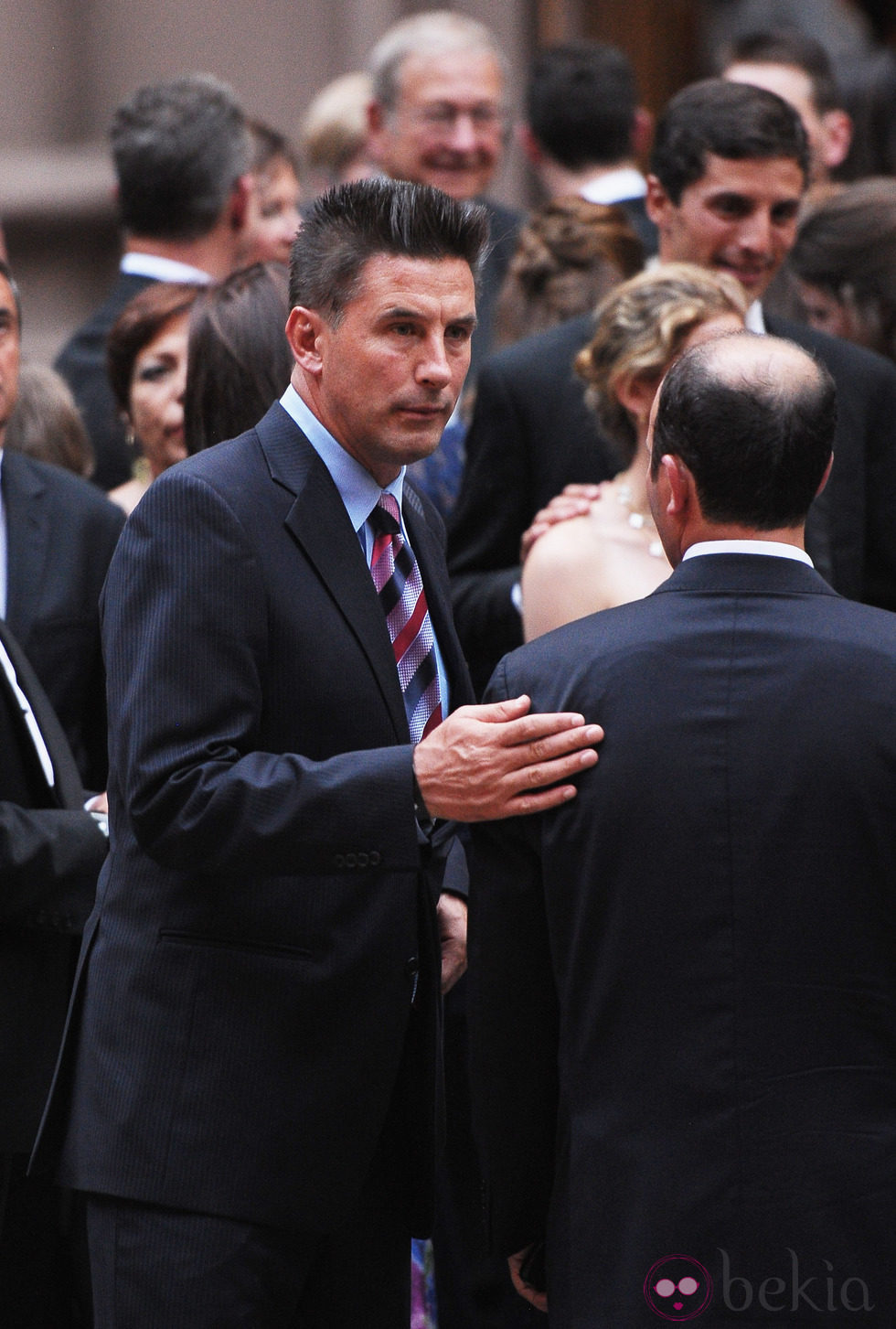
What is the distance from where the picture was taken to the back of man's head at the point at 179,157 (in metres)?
5.36

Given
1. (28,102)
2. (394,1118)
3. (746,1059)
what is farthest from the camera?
(28,102)

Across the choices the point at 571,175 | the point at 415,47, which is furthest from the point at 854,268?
the point at 415,47

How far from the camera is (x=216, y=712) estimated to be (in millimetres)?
2531

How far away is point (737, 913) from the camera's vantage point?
7.95 feet

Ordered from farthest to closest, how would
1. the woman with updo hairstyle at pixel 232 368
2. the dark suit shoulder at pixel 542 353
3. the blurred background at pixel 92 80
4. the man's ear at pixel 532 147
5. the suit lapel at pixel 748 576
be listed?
the blurred background at pixel 92 80
the man's ear at pixel 532 147
the dark suit shoulder at pixel 542 353
the woman with updo hairstyle at pixel 232 368
the suit lapel at pixel 748 576

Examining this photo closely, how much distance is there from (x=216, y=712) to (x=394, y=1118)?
75 centimetres

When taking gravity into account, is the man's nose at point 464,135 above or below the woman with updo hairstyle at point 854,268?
above

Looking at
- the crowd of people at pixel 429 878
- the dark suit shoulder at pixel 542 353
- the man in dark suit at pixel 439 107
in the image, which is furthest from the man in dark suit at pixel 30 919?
the man in dark suit at pixel 439 107

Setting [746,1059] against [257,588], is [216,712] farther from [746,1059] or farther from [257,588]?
[746,1059]

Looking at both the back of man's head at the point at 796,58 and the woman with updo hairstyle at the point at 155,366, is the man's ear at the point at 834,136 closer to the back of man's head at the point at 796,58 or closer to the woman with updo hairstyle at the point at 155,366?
the back of man's head at the point at 796,58

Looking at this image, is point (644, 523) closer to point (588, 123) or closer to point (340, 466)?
point (340, 466)

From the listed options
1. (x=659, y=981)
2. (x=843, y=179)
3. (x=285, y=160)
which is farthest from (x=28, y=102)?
(x=659, y=981)

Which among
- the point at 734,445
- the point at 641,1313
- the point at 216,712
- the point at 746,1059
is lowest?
the point at 641,1313

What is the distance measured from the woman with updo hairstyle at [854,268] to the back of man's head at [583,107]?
4.27 feet
